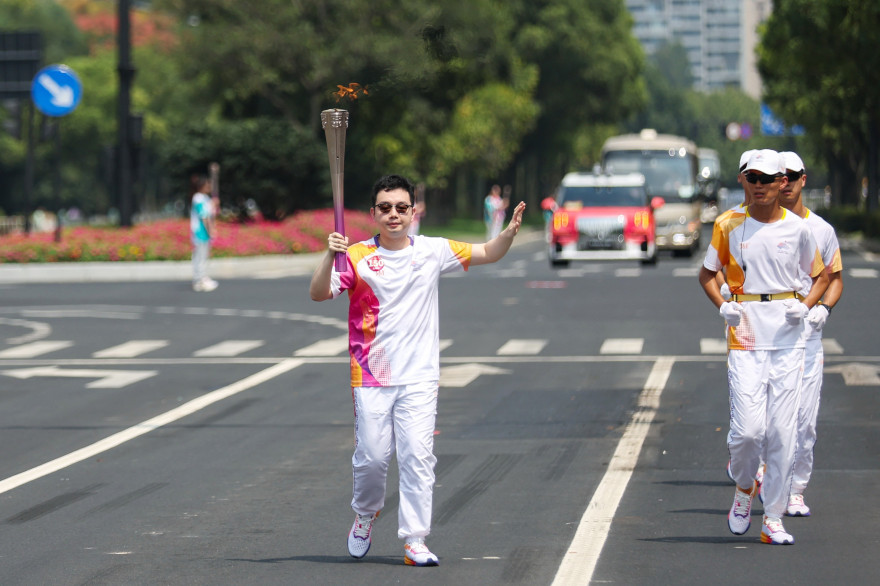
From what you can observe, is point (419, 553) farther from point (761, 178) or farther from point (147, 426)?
point (147, 426)

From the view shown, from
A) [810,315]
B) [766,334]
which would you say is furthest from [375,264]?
[810,315]

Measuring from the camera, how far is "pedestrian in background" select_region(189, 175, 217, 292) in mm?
27812

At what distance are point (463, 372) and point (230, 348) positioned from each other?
377 centimetres

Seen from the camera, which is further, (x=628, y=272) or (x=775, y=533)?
(x=628, y=272)

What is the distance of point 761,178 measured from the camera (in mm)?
7445

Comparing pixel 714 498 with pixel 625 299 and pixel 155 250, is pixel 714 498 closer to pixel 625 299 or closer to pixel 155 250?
pixel 625 299

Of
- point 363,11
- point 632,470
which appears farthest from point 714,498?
point 363,11

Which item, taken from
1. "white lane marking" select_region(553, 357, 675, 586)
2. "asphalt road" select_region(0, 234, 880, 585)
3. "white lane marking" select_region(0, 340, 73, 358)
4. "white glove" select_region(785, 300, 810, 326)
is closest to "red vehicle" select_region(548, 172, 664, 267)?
"asphalt road" select_region(0, 234, 880, 585)

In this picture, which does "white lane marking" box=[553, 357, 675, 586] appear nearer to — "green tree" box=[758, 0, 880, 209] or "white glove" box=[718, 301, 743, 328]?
"white glove" box=[718, 301, 743, 328]

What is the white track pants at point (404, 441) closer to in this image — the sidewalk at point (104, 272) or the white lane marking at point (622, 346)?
the white lane marking at point (622, 346)

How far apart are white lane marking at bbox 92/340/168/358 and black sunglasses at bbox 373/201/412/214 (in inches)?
448

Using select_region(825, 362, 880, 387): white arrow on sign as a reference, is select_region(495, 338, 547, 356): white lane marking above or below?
below

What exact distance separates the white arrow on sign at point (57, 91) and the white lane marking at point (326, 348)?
1941 centimetres

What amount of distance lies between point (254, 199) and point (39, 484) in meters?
38.0
